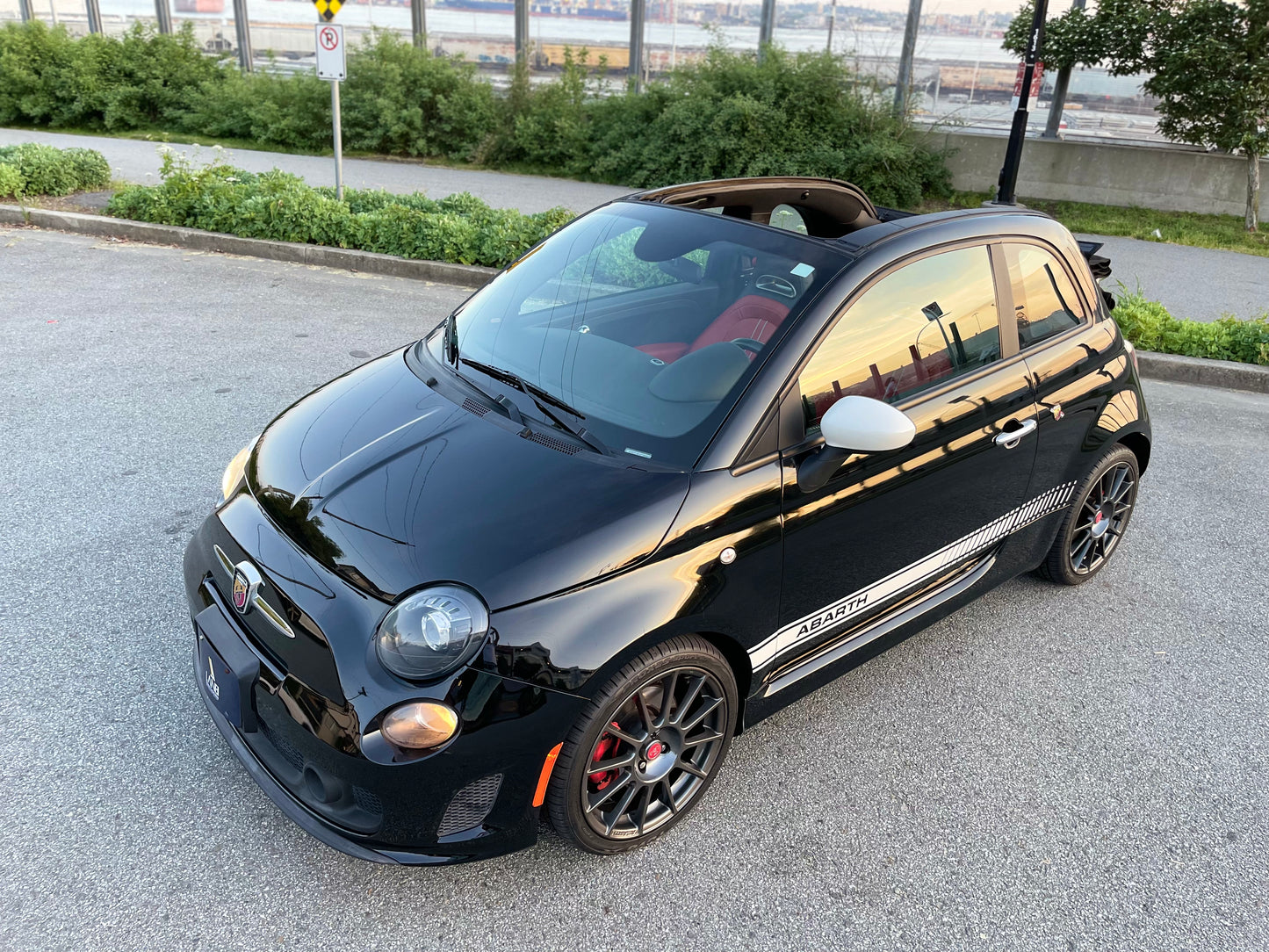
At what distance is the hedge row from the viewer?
1405cm

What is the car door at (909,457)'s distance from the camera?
3084 millimetres

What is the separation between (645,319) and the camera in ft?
11.2

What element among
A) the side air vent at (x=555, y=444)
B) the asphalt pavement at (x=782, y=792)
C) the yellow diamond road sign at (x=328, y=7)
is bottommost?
the asphalt pavement at (x=782, y=792)

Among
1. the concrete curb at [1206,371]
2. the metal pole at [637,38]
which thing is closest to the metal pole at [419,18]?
the metal pole at [637,38]

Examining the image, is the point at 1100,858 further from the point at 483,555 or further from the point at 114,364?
the point at 114,364

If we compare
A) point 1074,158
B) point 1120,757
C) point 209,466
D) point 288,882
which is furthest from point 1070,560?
point 1074,158

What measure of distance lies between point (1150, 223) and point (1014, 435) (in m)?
12.4

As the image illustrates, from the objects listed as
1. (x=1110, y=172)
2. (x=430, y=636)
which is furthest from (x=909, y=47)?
(x=430, y=636)

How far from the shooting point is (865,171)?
13906mm

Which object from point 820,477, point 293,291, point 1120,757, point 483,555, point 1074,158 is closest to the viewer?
point 483,555

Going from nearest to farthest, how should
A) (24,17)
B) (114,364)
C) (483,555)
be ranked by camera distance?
(483,555)
(114,364)
(24,17)

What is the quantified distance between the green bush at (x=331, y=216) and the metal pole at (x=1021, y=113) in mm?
5846

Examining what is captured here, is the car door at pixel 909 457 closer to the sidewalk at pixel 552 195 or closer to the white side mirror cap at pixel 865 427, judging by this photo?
the white side mirror cap at pixel 865 427

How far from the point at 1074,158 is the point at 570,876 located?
15.3 meters
